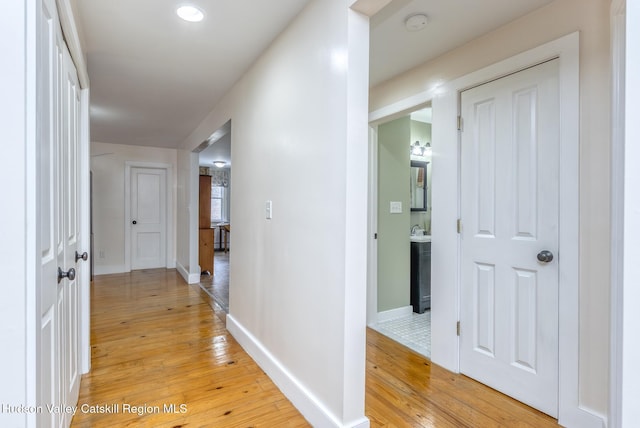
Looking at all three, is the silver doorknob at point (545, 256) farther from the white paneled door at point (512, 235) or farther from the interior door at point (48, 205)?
the interior door at point (48, 205)

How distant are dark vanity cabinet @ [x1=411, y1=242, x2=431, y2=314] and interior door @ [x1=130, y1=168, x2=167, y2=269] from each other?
4.80m

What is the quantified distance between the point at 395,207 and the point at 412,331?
124 cm

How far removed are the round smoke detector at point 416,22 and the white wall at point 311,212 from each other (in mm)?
584

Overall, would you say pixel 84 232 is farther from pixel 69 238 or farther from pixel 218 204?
pixel 218 204

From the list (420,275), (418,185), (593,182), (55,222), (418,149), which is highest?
(418,149)

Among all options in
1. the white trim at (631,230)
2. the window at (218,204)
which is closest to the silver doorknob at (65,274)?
the white trim at (631,230)

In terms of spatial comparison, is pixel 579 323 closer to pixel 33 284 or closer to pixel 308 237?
pixel 308 237

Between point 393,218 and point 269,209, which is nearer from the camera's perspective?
point 269,209

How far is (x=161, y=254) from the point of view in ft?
20.3

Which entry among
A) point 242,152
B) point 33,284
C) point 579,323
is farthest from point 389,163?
point 33,284

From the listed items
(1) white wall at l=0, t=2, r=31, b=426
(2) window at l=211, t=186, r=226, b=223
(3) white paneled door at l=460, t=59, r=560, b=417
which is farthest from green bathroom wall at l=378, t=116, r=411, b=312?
(2) window at l=211, t=186, r=226, b=223

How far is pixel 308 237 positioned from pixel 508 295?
132 cm

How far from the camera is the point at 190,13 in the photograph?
6.31ft

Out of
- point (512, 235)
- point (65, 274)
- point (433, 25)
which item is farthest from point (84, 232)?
point (512, 235)
